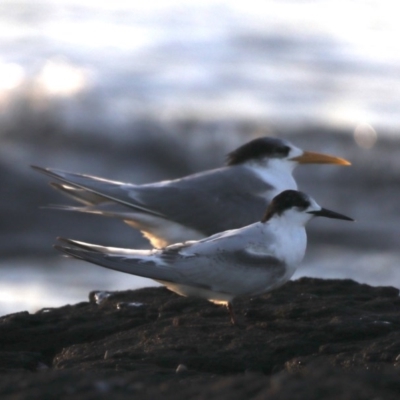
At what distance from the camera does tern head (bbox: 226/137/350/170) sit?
23.5ft

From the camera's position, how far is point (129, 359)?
425cm

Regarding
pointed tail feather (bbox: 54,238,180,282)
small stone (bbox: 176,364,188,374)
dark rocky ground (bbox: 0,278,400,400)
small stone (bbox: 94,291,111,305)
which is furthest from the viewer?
small stone (bbox: 94,291,111,305)

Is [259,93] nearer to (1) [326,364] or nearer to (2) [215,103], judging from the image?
(2) [215,103]

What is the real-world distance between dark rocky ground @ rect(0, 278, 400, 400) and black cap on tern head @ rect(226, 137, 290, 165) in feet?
5.28

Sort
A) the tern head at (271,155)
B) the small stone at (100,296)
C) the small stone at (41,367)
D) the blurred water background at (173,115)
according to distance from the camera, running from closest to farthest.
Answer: the small stone at (41,367) < the small stone at (100,296) < the tern head at (271,155) < the blurred water background at (173,115)

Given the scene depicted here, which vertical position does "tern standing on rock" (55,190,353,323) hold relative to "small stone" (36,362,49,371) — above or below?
above

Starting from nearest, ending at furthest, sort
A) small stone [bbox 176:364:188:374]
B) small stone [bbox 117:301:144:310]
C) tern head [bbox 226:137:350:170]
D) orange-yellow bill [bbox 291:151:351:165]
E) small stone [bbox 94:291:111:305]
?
1. small stone [bbox 176:364:188:374]
2. small stone [bbox 117:301:144:310]
3. small stone [bbox 94:291:111:305]
4. tern head [bbox 226:137:350:170]
5. orange-yellow bill [bbox 291:151:351:165]

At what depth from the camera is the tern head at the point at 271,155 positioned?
7.15 m

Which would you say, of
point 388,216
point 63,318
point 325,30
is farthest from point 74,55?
point 63,318

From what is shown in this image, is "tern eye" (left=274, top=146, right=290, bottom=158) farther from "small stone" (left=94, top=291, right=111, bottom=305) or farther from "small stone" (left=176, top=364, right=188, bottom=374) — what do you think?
"small stone" (left=176, top=364, right=188, bottom=374)

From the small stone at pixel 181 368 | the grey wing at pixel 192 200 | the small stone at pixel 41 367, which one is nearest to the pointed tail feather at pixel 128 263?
the small stone at pixel 41 367

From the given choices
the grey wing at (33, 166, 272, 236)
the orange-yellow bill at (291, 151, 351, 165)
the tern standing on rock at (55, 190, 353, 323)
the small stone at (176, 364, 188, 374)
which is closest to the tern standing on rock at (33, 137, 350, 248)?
the grey wing at (33, 166, 272, 236)

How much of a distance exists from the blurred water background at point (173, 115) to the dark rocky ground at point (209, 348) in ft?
10.1

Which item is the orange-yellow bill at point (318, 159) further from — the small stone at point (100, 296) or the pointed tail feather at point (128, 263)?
the pointed tail feather at point (128, 263)
